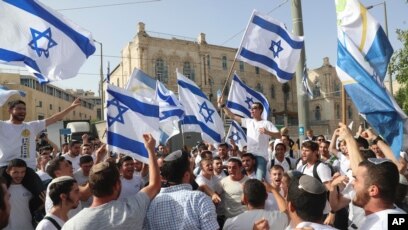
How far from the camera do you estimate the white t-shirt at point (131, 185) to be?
217 inches

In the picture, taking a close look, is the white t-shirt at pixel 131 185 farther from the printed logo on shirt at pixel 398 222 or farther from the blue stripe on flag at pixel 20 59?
the printed logo on shirt at pixel 398 222

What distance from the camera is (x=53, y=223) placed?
329cm

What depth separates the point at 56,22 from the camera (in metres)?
6.10

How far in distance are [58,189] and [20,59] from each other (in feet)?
9.86

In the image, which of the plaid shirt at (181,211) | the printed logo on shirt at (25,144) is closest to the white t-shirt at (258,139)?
the printed logo on shirt at (25,144)

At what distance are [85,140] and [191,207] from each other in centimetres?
634

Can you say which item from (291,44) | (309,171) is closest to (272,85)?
(291,44)

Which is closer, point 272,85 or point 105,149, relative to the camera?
point 105,149

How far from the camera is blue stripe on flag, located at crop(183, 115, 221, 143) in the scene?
911cm

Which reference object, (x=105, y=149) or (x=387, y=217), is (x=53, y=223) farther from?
(x=387, y=217)

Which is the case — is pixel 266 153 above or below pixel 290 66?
below

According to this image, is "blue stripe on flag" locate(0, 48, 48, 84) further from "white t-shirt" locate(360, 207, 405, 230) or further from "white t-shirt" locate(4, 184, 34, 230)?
"white t-shirt" locate(360, 207, 405, 230)

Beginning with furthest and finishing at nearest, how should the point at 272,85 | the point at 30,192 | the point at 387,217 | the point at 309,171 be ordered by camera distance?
the point at 272,85
the point at 309,171
the point at 30,192
the point at 387,217

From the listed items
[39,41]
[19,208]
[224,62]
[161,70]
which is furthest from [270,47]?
[224,62]
